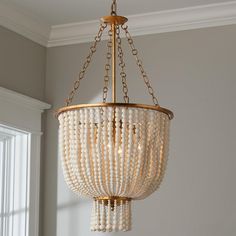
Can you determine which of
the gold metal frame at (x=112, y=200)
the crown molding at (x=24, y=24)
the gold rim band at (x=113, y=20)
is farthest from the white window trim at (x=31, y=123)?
the gold metal frame at (x=112, y=200)

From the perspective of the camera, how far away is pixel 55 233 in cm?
406

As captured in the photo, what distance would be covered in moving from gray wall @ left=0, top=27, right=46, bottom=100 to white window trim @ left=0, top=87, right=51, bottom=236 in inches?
2.6

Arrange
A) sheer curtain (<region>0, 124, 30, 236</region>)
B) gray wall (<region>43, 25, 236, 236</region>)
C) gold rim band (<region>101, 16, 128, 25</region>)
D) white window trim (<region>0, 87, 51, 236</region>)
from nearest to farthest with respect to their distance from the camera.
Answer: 1. gold rim band (<region>101, 16, 128, 25</region>)
2. gray wall (<region>43, 25, 236, 236</region>)
3. white window trim (<region>0, 87, 51, 236</region>)
4. sheer curtain (<region>0, 124, 30, 236</region>)

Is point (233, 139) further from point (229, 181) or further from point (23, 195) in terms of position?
point (23, 195)

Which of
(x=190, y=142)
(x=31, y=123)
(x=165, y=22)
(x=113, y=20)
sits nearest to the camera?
(x=113, y=20)

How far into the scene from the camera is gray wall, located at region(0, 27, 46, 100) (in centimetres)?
387

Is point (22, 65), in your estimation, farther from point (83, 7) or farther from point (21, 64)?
point (83, 7)

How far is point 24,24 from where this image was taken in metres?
4.00

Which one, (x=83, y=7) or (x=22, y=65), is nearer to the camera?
(x=83, y=7)

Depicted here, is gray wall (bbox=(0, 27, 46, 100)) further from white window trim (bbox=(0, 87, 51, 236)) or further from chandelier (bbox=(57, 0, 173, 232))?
chandelier (bbox=(57, 0, 173, 232))

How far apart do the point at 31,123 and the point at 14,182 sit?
1.15ft

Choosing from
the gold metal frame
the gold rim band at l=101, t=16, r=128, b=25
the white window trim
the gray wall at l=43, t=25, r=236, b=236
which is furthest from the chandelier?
the white window trim

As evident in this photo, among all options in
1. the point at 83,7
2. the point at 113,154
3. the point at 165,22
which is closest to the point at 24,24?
the point at 83,7

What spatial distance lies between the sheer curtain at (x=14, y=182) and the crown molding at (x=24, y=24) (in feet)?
1.88
